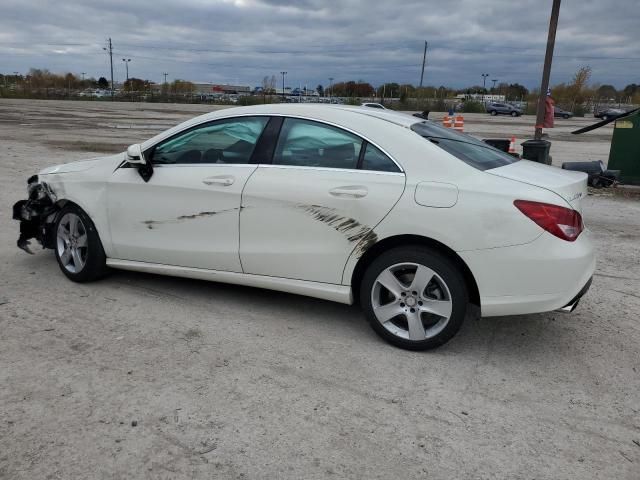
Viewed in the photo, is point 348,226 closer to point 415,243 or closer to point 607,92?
point 415,243

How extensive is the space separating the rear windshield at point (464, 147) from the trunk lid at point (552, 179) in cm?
10

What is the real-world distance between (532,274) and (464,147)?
1.16 metres

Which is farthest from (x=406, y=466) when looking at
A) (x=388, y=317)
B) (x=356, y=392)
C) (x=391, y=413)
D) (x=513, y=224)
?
(x=513, y=224)

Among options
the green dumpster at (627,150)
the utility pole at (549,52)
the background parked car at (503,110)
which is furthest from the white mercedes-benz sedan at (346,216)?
the background parked car at (503,110)

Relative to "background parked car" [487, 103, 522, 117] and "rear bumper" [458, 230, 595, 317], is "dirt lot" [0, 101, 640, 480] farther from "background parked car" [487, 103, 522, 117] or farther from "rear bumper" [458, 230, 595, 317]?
"background parked car" [487, 103, 522, 117]

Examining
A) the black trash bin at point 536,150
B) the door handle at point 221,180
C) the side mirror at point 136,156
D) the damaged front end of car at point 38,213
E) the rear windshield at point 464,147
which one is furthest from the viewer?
the black trash bin at point 536,150

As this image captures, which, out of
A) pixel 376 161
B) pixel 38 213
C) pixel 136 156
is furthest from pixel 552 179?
pixel 38 213

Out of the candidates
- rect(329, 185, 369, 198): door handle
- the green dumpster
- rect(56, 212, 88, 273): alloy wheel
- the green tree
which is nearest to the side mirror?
rect(56, 212, 88, 273): alloy wheel

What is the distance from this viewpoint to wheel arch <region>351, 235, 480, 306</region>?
370 cm

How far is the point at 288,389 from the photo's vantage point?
3371 millimetres

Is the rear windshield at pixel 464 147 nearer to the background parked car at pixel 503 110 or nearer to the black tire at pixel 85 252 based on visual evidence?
the black tire at pixel 85 252

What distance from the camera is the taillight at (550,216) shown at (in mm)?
3479

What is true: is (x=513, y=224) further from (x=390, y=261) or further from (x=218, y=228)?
(x=218, y=228)

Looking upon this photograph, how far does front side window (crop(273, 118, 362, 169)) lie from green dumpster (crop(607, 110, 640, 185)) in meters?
9.79
